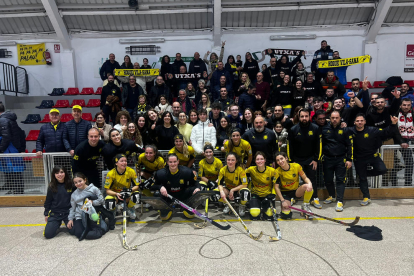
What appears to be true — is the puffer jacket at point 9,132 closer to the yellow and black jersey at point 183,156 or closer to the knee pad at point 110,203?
the knee pad at point 110,203

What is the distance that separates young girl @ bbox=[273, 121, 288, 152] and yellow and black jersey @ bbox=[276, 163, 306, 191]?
2.57 feet

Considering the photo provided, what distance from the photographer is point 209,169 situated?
5.46 meters

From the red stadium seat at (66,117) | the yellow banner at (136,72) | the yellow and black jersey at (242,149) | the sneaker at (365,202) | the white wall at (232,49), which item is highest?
the white wall at (232,49)

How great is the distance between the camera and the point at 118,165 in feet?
16.1

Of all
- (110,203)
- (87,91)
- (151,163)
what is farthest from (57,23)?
(110,203)

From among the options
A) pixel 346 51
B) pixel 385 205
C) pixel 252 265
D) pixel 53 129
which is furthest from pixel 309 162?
pixel 346 51

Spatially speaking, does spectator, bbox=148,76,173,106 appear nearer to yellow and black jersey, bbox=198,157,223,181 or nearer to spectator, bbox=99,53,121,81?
spectator, bbox=99,53,121,81

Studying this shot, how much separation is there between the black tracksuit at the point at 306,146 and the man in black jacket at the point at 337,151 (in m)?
0.23

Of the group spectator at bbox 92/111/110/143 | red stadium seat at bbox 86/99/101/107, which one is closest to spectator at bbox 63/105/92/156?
spectator at bbox 92/111/110/143

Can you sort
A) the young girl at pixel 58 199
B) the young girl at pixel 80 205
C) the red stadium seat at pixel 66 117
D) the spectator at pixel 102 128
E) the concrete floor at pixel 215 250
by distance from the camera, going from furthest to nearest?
the red stadium seat at pixel 66 117 → the spectator at pixel 102 128 → the young girl at pixel 58 199 → the young girl at pixel 80 205 → the concrete floor at pixel 215 250

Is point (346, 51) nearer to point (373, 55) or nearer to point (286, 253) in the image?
point (373, 55)

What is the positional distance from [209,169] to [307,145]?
2.05 meters

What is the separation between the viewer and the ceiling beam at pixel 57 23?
1066 centimetres

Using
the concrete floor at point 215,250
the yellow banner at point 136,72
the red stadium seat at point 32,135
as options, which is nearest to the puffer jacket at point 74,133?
the concrete floor at point 215,250
